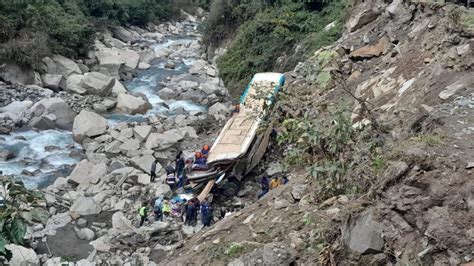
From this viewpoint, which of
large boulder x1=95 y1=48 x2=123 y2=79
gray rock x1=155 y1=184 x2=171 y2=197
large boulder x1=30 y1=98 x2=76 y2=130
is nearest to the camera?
gray rock x1=155 y1=184 x2=171 y2=197

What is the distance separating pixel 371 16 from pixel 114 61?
51.4ft

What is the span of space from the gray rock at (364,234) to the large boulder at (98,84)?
61.2 feet

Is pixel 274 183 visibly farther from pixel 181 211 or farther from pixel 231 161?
pixel 181 211

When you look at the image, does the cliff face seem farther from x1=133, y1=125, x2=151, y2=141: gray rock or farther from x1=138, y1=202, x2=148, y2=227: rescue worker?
x1=133, y1=125, x2=151, y2=141: gray rock

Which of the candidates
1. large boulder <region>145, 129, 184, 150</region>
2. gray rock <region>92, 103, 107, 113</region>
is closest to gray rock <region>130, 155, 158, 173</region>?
large boulder <region>145, 129, 184, 150</region>

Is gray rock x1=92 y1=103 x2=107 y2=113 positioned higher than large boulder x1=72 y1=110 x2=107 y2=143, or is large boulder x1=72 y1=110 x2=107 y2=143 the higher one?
large boulder x1=72 y1=110 x2=107 y2=143

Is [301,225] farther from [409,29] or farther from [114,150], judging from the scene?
[114,150]

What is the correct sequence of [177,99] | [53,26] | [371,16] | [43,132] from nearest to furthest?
[371,16] < [43,132] < [177,99] < [53,26]

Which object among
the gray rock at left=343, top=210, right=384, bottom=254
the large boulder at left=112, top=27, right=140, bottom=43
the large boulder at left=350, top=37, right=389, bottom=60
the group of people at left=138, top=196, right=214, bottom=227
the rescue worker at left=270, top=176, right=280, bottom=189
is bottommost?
the large boulder at left=112, top=27, right=140, bottom=43

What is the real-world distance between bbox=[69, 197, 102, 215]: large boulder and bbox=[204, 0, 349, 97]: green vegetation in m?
10.7

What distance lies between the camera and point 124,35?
3562 cm

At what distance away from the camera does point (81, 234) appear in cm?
1162

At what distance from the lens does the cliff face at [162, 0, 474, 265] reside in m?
4.78

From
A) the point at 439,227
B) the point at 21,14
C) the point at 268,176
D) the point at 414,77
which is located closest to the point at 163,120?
the point at 268,176
